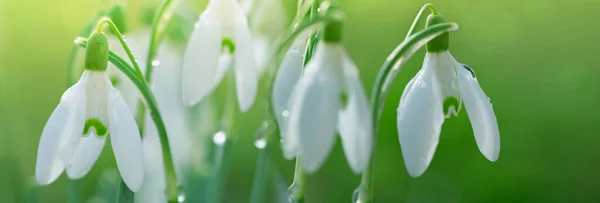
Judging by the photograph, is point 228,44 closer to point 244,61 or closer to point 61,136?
point 244,61

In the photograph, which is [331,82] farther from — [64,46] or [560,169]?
[64,46]

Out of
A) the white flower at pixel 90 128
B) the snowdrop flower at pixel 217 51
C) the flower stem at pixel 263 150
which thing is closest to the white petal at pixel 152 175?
the flower stem at pixel 263 150

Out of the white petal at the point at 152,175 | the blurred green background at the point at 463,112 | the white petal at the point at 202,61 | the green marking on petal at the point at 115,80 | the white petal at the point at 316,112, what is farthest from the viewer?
the blurred green background at the point at 463,112

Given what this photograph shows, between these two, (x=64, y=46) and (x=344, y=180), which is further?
(x=64, y=46)

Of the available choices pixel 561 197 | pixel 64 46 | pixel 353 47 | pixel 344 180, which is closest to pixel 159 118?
pixel 344 180

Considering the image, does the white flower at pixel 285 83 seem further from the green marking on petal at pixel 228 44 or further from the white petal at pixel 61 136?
the white petal at pixel 61 136

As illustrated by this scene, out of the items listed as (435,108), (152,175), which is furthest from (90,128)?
(152,175)
